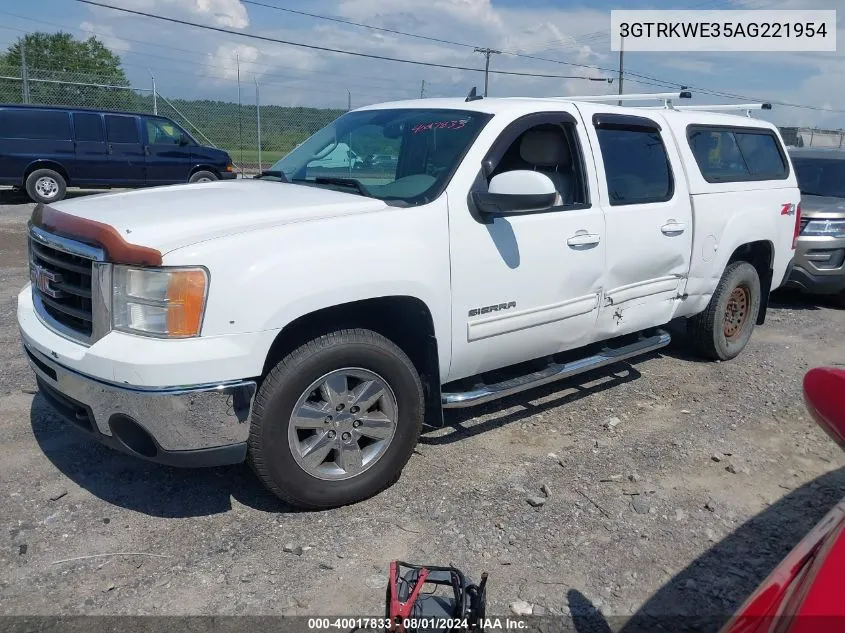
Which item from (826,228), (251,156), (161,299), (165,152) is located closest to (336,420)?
(161,299)

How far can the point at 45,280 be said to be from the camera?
346cm

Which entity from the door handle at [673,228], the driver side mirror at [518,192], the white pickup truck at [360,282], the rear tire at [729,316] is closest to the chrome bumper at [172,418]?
the white pickup truck at [360,282]

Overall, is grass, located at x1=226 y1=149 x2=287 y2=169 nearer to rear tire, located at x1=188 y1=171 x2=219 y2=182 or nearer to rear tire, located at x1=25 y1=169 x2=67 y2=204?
rear tire, located at x1=188 y1=171 x2=219 y2=182

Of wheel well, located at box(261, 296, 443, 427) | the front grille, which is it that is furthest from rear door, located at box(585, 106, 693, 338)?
the front grille

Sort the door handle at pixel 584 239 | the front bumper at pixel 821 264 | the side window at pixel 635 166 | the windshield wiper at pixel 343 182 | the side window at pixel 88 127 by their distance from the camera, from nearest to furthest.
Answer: the windshield wiper at pixel 343 182
the door handle at pixel 584 239
the side window at pixel 635 166
the front bumper at pixel 821 264
the side window at pixel 88 127

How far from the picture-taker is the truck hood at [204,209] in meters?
3.02

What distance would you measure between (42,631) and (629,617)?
216 cm

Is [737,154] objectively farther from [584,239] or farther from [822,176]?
[822,176]

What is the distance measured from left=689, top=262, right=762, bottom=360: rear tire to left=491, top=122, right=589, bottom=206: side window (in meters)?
1.96

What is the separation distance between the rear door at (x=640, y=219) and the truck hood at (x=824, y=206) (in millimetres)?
3979

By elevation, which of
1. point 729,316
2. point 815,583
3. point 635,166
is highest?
point 635,166

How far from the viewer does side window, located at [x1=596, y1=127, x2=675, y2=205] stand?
4539 millimetres

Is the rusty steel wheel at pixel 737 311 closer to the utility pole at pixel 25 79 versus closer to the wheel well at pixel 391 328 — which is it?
the wheel well at pixel 391 328

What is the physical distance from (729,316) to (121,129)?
13501 mm
